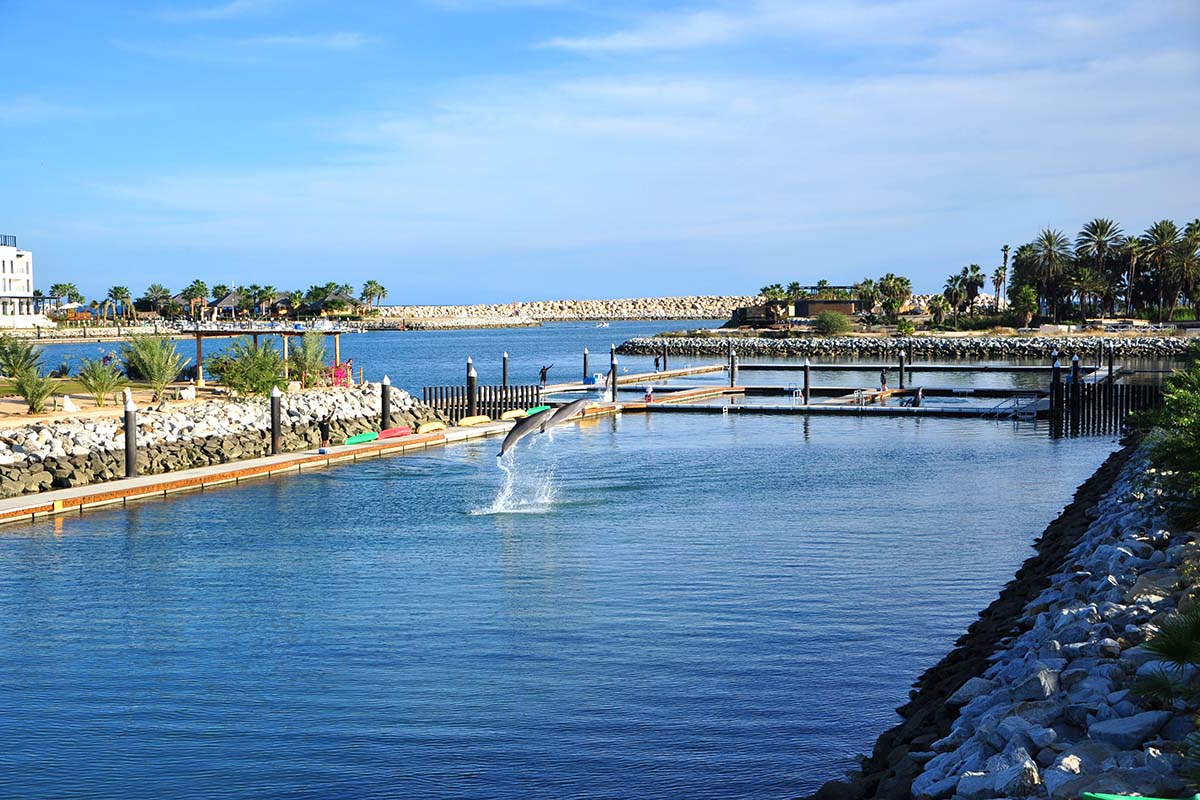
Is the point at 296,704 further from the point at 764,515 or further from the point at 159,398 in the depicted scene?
the point at 159,398

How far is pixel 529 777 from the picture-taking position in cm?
991

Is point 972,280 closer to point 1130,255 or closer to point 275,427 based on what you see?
point 1130,255

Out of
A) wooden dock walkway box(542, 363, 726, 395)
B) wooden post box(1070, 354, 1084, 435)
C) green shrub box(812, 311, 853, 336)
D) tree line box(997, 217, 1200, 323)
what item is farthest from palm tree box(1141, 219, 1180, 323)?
wooden post box(1070, 354, 1084, 435)

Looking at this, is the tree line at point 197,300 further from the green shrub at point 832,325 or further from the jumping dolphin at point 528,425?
the jumping dolphin at point 528,425

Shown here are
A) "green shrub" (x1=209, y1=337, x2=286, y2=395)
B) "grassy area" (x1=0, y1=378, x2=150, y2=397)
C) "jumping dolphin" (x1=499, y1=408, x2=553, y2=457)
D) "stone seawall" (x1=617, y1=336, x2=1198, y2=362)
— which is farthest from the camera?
"stone seawall" (x1=617, y1=336, x2=1198, y2=362)

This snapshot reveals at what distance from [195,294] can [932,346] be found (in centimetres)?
11480

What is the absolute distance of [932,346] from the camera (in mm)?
95750

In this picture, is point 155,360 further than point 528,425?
Yes

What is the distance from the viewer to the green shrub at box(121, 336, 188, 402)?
35.1 m

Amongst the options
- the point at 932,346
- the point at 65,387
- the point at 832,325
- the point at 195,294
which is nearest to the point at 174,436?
the point at 65,387

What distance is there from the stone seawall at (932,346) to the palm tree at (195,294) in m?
86.3

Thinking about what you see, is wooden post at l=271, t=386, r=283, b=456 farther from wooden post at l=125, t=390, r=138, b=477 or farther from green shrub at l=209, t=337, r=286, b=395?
wooden post at l=125, t=390, r=138, b=477

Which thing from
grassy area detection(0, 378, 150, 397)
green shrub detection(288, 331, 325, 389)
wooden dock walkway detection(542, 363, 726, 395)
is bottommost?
wooden dock walkway detection(542, 363, 726, 395)

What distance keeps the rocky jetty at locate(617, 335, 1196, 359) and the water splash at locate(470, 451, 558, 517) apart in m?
55.7
